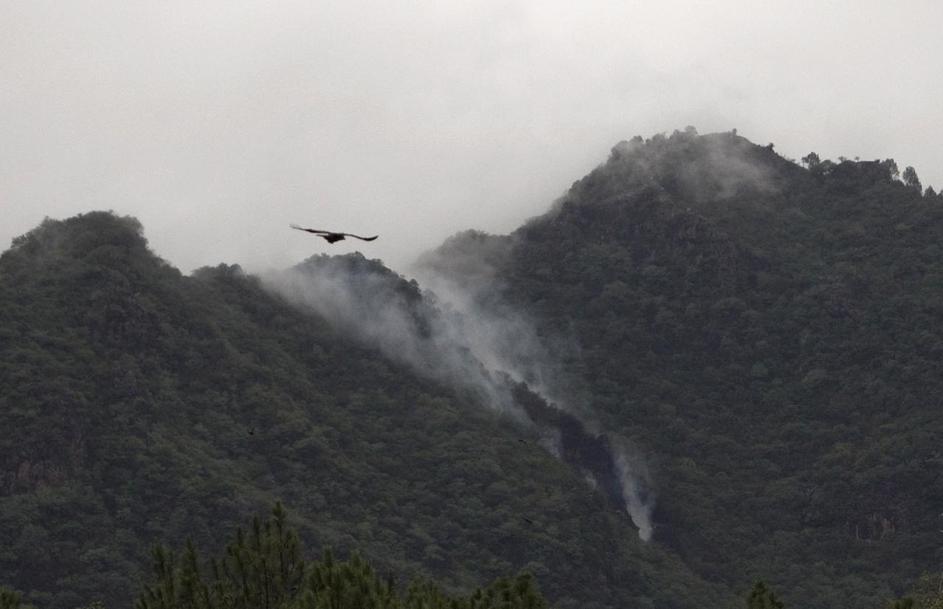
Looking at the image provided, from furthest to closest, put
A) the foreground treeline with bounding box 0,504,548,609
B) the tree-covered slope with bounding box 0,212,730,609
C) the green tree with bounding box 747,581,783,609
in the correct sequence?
the tree-covered slope with bounding box 0,212,730,609
the green tree with bounding box 747,581,783,609
the foreground treeline with bounding box 0,504,548,609

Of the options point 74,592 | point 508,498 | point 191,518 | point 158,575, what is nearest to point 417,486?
point 508,498

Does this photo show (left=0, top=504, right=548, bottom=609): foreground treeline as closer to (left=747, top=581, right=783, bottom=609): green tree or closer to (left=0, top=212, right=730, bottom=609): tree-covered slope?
(left=747, top=581, right=783, bottom=609): green tree

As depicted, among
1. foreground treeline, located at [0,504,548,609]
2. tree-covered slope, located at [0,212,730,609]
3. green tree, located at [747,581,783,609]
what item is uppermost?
tree-covered slope, located at [0,212,730,609]

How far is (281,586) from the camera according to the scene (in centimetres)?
9250

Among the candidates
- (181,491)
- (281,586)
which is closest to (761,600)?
(281,586)

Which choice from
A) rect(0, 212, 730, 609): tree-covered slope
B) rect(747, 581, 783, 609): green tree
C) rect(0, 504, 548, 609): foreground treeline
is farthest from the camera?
rect(0, 212, 730, 609): tree-covered slope

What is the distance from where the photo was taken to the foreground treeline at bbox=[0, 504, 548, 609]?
8262 centimetres

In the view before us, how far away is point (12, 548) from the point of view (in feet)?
553

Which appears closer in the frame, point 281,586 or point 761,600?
point 761,600

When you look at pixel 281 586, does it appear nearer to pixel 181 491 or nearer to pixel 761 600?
pixel 761 600

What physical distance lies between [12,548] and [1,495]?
29.6 feet

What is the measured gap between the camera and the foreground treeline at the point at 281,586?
82625 mm

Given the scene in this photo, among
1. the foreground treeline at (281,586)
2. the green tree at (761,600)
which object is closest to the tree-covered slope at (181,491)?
the foreground treeline at (281,586)

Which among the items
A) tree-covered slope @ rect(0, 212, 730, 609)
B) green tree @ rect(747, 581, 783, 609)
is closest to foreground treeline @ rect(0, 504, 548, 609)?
green tree @ rect(747, 581, 783, 609)
